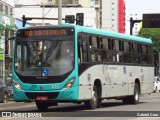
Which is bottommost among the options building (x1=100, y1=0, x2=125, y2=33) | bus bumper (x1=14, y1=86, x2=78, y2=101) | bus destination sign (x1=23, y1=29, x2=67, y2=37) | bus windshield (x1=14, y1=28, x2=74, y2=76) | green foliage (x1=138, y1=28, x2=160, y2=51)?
bus bumper (x1=14, y1=86, x2=78, y2=101)

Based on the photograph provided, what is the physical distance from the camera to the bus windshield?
2114cm

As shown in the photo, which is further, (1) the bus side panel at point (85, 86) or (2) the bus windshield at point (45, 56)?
(1) the bus side panel at point (85, 86)

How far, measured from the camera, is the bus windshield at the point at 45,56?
21141 mm

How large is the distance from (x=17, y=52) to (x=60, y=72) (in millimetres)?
2238

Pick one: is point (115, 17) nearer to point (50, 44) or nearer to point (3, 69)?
point (3, 69)

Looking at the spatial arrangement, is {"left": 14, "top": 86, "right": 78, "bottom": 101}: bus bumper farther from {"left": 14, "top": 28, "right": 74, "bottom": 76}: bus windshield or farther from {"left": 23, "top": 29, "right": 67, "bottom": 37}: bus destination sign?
{"left": 23, "top": 29, "right": 67, "bottom": 37}: bus destination sign

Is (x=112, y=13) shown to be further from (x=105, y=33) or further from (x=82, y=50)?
(x=82, y=50)

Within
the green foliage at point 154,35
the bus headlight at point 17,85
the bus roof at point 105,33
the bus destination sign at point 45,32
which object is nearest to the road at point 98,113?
the bus headlight at point 17,85

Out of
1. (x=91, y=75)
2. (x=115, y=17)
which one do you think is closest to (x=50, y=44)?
(x=91, y=75)

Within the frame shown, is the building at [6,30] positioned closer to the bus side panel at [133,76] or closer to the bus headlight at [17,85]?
the bus side panel at [133,76]

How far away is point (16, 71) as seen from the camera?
71.4ft

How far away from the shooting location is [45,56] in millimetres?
21266

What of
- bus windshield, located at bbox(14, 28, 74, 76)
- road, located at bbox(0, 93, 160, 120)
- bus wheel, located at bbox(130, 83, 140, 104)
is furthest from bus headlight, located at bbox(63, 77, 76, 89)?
bus wheel, located at bbox(130, 83, 140, 104)

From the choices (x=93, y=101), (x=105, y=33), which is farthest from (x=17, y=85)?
(x=105, y=33)
